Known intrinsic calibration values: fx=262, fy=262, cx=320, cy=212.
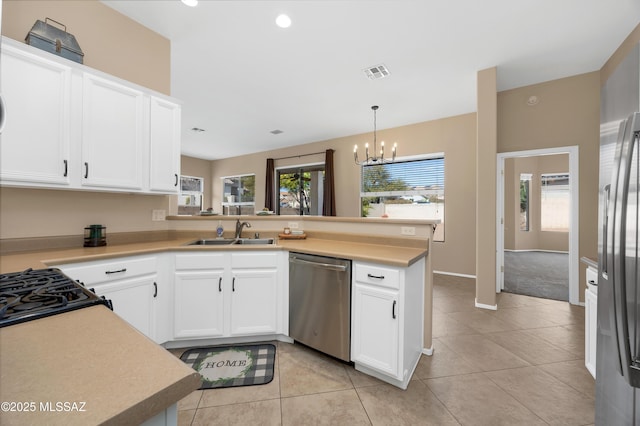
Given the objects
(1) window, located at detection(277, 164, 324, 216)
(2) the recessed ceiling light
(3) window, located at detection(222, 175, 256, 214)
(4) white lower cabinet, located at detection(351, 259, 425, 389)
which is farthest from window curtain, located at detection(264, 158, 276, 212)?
(4) white lower cabinet, located at detection(351, 259, 425, 389)

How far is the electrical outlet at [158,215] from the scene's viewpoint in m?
2.72

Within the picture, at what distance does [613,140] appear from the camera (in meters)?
1.11

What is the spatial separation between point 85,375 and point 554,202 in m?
9.54

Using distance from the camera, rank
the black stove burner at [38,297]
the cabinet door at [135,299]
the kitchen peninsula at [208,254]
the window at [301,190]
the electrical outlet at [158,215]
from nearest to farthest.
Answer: the black stove burner at [38,297] → the kitchen peninsula at [208,254] → the cabinet door at [135,299] → the electrical outlet at [158,215] → the window at [301,190]

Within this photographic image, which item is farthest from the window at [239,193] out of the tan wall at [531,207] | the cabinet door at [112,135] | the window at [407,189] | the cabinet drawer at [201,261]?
the tan wall at [531,207]

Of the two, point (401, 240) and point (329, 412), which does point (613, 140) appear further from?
point (329, 412)

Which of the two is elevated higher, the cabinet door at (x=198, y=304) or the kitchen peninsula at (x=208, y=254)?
the kitchen peninsula at (x=208, y=254)

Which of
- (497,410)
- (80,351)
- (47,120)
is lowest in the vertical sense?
(497,410)

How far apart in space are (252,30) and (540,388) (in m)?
3.86

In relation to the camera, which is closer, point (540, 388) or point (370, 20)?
point (540, 388)

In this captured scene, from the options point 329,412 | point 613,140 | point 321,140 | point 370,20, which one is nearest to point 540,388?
point 329,412

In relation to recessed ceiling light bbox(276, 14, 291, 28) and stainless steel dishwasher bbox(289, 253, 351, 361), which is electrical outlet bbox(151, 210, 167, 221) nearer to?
stainless steel dishwasher bbox(289, 253, 351, 361)

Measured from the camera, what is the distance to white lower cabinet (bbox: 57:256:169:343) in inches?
70.6

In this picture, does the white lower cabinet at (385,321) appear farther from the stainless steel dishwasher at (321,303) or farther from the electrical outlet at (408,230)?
the electrical outlet at (408,230)
